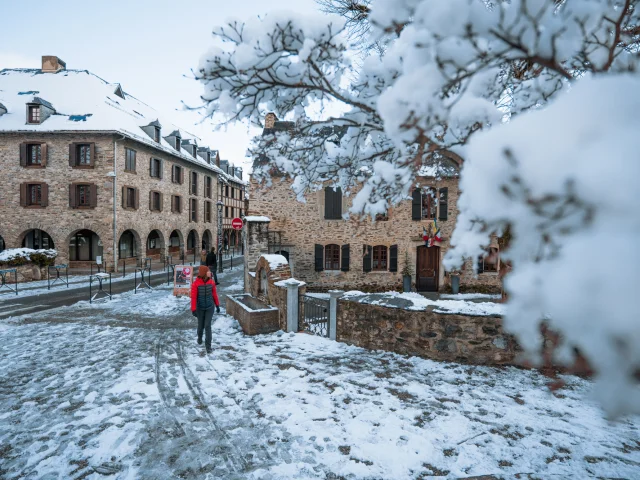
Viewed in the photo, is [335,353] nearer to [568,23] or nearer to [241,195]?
[568,23]

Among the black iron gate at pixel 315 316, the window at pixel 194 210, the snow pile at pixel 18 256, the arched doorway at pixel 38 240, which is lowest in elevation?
the black iron gate at pixel 315 316

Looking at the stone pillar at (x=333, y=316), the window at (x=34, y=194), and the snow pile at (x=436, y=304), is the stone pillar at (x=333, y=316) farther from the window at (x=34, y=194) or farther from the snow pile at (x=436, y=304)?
the window at (x=34, y=194)

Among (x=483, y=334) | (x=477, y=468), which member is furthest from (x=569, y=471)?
(x=483, y=334)

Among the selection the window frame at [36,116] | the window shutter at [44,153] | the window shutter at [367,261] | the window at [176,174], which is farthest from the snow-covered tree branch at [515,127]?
the window at [176,174]

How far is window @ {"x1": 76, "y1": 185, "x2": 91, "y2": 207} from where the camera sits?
66.7 feet

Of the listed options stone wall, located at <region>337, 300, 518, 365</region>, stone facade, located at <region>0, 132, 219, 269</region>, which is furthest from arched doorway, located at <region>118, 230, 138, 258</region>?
stone wall, located at <region>337, 300, 518, 365</region>

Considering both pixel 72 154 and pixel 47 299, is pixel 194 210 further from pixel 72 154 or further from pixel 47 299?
pixel 47 299

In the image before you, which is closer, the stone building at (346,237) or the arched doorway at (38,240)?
the stone building at (346,237)

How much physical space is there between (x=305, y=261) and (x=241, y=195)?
3326 centimetres

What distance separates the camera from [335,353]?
6.30m

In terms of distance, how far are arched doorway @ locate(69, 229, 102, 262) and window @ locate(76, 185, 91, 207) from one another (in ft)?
8.04

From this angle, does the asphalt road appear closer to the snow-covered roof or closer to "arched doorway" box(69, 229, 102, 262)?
"arched doorway" box(69, 229, 102, 262)

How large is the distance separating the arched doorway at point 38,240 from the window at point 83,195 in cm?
407

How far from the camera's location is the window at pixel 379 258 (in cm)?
1563
